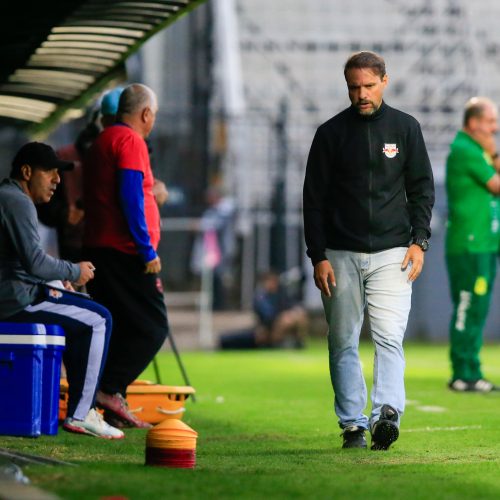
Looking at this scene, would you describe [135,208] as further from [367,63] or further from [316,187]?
[367,63]

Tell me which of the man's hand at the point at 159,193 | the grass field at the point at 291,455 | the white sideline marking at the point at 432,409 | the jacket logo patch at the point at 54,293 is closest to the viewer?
the grass field at the point at 291,455

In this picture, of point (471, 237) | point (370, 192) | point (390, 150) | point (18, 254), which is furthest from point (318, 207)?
point (471, 237)

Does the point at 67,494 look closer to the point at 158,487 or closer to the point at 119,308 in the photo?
the point at 158,487

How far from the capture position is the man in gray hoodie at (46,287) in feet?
25.2

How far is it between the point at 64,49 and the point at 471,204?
Result: 3.53 meters

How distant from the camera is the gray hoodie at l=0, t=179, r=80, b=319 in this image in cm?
766

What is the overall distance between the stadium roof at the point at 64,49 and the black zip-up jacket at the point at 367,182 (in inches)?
68.8

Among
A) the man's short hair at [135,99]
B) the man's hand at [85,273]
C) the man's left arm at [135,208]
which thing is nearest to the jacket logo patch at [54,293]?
the man's hand at [85,273]

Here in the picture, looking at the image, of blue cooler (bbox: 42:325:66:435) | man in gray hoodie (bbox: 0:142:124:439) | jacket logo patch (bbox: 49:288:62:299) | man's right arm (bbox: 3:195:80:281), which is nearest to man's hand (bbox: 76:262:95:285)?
man in gray hoodie (bbox: 0:142:124:439)

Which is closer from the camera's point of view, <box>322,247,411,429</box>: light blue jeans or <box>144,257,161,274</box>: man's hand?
<box>322,247,411,429</box>: light blue jeans

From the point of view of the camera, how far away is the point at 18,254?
7719mm

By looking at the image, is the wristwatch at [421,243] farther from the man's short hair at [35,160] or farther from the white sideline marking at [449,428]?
the man's short hair at [35,160]

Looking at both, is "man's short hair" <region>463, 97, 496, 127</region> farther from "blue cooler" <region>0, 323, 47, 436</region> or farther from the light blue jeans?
"blue cooler" <region>0, 323, 47, 436</region>

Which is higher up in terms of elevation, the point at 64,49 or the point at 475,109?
the point at 64,49
